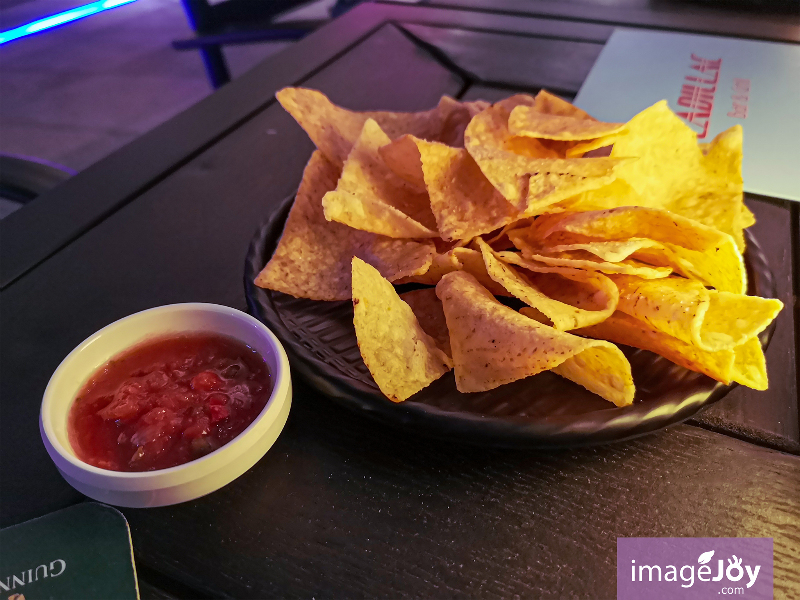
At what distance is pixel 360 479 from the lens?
2.10 ft

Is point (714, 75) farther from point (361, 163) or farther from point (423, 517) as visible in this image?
point (423, 517)

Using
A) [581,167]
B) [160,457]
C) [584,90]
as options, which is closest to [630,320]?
[581,167]

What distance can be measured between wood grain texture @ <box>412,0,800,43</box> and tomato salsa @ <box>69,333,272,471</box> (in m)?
1.62

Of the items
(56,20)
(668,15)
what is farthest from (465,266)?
(668,15)

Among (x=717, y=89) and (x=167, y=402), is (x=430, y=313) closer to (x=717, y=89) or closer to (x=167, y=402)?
(x=167, y=402)

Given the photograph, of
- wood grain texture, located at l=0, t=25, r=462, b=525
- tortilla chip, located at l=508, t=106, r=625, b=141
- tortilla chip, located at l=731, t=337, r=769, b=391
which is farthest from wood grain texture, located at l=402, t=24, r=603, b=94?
tortilla chip, located at l=731, t=337, r=769, b=391

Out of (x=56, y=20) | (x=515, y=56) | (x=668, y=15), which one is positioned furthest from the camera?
(x=668, y=15)

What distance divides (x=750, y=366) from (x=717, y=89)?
1.00 m

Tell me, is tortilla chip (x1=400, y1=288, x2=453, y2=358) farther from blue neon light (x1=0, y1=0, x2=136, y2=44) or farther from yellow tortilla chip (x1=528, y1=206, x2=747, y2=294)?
blue neon light (x1=0, y1=0, x2=136, y2=44)

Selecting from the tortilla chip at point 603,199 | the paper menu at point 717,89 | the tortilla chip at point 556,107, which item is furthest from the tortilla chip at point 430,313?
A: the paper menu at point 717,89

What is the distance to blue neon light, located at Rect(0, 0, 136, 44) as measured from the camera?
1219 millimetres

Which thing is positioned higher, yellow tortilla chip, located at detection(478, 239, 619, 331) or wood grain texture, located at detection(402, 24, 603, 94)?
wood grain texture, located at detection(402, 24, 603, 94)

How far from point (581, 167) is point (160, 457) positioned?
61 cm

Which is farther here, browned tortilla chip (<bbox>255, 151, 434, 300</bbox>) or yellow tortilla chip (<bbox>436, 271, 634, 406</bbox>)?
browned tortilla chip (<bbox>255, 151, 434, 300</bbox>)
